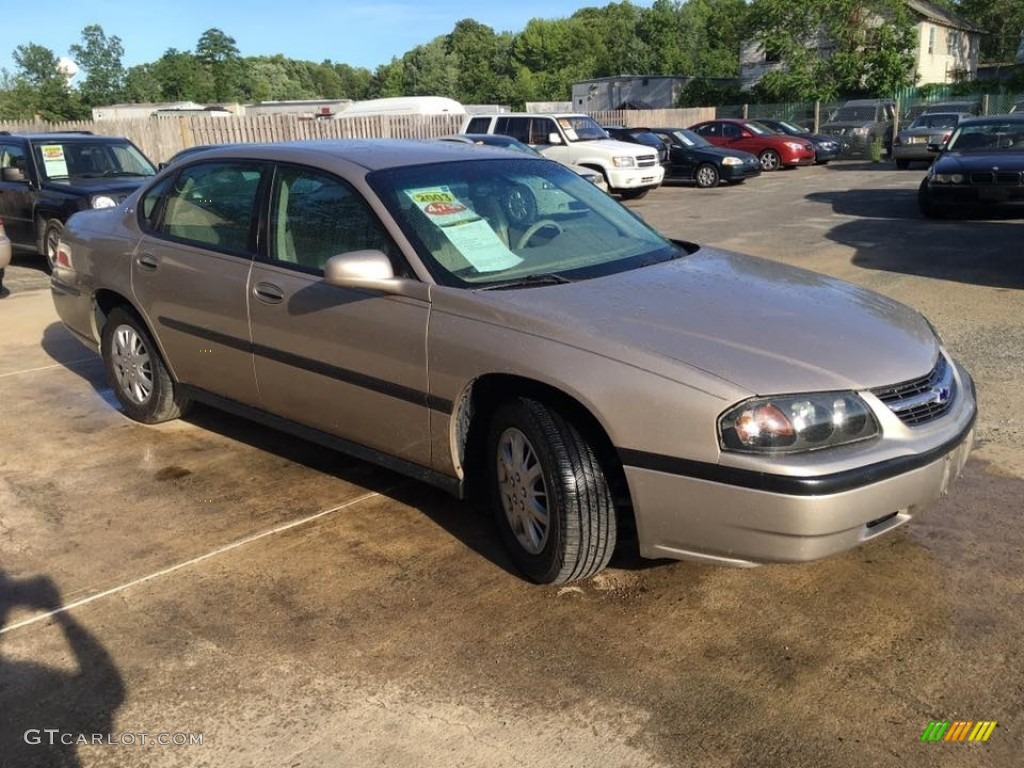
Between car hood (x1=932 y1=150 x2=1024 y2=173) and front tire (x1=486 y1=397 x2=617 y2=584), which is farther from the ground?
car hood (x1=932 y1=150 x2=1024 y2=173)

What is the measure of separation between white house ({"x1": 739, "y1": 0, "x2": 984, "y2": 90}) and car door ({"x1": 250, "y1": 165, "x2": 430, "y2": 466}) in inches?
1818

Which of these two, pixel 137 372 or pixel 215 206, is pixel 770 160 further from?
pixel 215 206

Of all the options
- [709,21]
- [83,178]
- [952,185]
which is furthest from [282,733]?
[709,21]

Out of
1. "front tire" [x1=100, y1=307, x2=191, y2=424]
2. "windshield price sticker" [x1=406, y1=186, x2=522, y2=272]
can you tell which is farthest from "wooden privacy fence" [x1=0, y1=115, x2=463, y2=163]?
"windshield price sticker" [x1=406, y1=186, x2=522, y2=272]

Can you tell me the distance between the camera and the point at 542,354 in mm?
3375

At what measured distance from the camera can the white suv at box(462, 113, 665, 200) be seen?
1944 centimetres

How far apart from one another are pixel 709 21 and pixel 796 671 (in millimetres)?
95201

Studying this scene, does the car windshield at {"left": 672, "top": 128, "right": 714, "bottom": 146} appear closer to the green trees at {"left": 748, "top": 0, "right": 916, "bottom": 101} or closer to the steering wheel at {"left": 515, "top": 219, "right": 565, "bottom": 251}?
the green trees at {"left": 748, "top": 0, "right": 916, "bottom": 101}

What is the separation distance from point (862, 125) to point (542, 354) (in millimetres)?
31026

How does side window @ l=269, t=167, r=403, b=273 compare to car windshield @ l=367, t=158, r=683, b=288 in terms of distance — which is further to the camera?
side window @ l=269, t=167, r=403, b=273

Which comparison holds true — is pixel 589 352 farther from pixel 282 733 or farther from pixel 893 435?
pixel 282 733

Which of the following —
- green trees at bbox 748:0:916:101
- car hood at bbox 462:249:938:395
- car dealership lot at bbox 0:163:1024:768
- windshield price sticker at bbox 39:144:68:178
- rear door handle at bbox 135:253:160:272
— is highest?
Result: green trees at bbox 748:0:916:101

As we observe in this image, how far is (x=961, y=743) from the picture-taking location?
8.82ft

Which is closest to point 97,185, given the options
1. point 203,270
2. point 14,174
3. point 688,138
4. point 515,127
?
point 14,174
